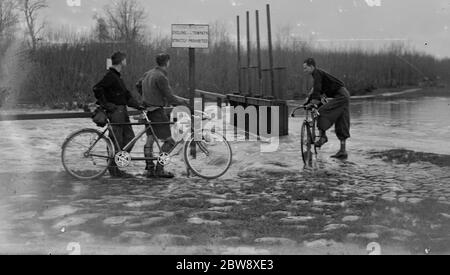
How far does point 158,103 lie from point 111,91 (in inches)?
25.9

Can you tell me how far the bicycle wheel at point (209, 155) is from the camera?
7.44 m

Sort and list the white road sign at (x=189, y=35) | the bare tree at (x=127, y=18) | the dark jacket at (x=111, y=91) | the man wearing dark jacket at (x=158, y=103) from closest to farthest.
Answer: the dark jacket at (x=111, y=91) < the man wearing dark jacket at (x=158, y=103) < the white road sign at (x=189, y=35) < the bare tree at (x=127, y=18)

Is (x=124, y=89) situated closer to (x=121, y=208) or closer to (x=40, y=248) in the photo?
(x=121, y=208)

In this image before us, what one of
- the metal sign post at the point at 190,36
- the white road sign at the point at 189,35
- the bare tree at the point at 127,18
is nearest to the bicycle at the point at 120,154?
the metal sign post at the point at 190,36

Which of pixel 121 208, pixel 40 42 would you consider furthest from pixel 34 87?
pixel 121 208

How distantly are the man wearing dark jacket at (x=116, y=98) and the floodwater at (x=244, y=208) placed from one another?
71cm

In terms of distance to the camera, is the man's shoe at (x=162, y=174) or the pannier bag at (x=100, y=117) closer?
the pannier bag at (x=100, y=117)

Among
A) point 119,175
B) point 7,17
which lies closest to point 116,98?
point 119,175

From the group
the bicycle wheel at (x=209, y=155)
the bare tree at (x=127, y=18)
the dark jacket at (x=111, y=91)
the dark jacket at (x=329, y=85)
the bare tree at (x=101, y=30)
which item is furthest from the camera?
the bare tree at (x=101, y=30)

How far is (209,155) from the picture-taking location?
24.4 feet

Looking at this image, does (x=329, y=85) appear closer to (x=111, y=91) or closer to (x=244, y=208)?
(x=111, y=91)

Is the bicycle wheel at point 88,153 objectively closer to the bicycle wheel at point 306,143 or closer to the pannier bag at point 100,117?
the pannier bag at point 100,117

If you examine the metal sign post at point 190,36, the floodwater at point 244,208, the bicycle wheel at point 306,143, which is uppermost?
the metal sign post at point 190,36

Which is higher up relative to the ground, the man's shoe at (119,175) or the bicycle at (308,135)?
Result: the bicycle at (308,135)
